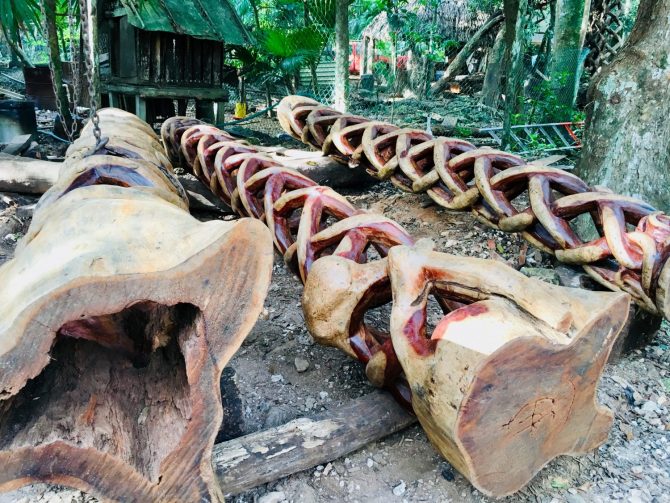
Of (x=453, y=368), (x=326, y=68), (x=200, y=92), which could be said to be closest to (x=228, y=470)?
(x=453, y=368)

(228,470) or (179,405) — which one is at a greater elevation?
(179,405)

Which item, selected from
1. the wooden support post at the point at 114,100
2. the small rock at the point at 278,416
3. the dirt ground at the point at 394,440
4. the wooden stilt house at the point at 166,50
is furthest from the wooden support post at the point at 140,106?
the small rock at the point at 278,416

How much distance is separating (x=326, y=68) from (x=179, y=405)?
1092 centimetres

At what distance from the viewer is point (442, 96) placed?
43.8 ft

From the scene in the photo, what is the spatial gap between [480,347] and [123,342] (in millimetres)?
933

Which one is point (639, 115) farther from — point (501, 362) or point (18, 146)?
point (18, 146)

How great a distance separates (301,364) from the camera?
1.97 m

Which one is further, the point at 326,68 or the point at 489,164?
the point at 326,68

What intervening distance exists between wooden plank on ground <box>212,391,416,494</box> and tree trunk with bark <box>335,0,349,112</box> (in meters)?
4.34

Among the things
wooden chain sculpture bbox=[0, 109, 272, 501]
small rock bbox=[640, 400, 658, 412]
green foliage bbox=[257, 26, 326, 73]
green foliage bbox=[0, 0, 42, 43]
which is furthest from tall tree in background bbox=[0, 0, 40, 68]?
small rock bbox=[640, 400, 658, 412]

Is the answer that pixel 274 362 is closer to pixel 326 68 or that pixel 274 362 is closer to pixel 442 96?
pixel 326 68

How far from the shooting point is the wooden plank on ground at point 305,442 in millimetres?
1384

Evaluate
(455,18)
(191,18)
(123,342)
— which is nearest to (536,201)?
(123,342)

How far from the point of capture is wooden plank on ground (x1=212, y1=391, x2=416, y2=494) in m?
1.38
